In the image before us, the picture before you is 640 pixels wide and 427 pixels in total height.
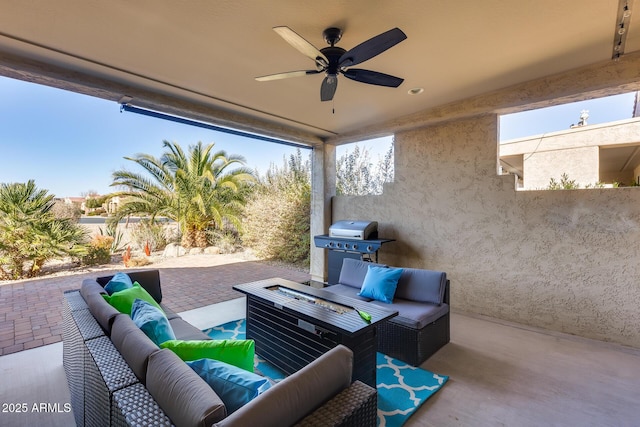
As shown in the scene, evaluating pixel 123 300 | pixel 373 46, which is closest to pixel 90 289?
pixel 123 300

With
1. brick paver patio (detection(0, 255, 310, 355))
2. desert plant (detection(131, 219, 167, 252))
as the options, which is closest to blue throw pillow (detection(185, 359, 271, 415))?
brick paver patio (detection(0, 255, 310, 355))

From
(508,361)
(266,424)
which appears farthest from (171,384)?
(508,361)

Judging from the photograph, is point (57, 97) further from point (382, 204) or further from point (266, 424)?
point (266, 424)

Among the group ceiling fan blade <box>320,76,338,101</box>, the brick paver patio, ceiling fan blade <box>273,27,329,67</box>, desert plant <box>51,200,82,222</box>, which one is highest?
ceiling fan blade <box>273,27,329,67</box>

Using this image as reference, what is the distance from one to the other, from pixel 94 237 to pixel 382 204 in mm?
5622

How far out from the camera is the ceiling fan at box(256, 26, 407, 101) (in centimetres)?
177

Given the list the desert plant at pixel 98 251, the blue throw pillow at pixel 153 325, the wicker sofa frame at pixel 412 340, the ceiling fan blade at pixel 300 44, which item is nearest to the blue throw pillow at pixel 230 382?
the blue throw pillow at pixel 153 325

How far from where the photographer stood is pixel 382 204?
4.59 metres

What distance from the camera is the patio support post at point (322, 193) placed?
534 centimetres

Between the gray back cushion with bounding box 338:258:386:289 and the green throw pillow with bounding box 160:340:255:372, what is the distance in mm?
2104

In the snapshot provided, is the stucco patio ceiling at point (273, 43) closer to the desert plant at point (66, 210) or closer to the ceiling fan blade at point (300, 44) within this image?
the ceiling fan blade at point (300, 44)

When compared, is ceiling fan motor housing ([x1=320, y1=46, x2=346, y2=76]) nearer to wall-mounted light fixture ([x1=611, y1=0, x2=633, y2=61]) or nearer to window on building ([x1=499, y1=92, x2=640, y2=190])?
wall-mounted light fixture ([x1=611, y1=0, x2=633, y2=61])

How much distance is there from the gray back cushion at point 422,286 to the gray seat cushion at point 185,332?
188 centimetres

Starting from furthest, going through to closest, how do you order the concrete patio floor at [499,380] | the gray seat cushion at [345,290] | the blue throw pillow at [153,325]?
the gray seat cushion at [345,290]
the concrete patio floor at [499,380]
the blue throw pillow at [153,325]
